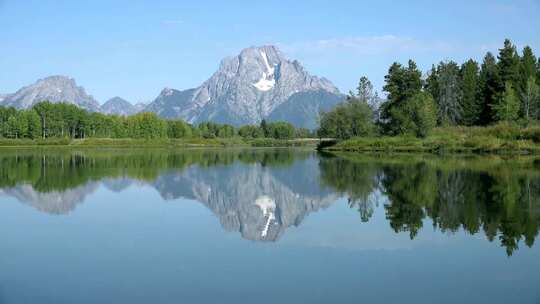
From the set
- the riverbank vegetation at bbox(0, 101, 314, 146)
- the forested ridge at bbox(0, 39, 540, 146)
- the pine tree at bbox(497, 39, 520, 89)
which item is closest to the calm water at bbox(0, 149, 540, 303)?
the forested ridge at bbox(0, 39, 540, 146)

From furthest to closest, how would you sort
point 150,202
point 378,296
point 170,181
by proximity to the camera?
point 170,181 → point 150,202 → point 378,296

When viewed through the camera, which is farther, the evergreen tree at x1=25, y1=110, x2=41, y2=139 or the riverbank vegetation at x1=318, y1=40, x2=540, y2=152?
the evergreen tree at x1=25, y1=110, x2=41, y2=139

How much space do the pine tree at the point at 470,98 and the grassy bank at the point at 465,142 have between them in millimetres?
9460

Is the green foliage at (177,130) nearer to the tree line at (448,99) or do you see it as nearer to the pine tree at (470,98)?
the tree line at (448,99)

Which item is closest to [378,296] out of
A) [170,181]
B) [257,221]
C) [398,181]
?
[257,221]

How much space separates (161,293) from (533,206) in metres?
15.6

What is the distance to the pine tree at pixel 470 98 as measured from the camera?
92.1 metres

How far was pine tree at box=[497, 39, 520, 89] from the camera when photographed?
84.0 metres

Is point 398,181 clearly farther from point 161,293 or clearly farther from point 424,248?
point 161,293

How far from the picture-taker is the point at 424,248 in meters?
14.0

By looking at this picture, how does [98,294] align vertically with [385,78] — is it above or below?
below

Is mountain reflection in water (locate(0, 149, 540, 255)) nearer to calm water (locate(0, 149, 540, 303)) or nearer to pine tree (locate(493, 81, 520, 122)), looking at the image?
calm water (locate(0, 149, 540, 303))

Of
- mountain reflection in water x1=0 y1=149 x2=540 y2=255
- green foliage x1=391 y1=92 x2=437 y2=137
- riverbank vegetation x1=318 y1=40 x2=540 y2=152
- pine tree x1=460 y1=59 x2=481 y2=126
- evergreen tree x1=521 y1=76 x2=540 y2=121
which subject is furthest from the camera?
pine tree x1=460 y1=59 x2=481 y2=126

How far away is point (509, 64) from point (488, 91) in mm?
5623
